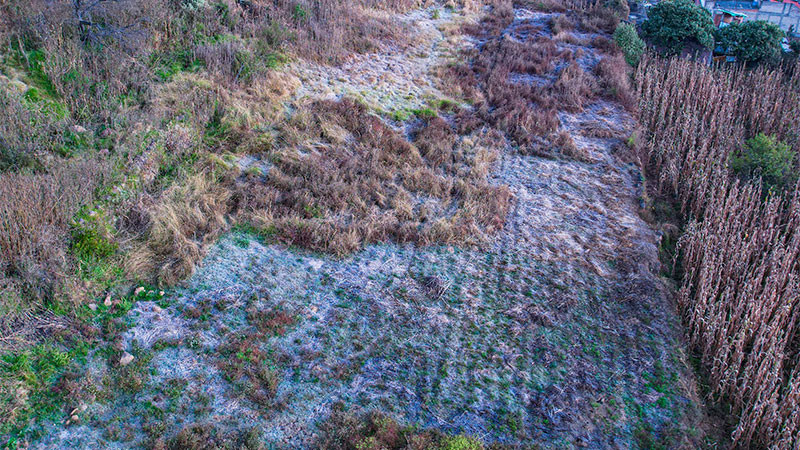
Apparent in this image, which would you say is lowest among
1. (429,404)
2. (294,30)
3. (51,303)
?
(429,404)

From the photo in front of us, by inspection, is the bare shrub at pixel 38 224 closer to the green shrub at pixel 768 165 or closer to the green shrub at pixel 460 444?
the green shrub at pixel 460 444

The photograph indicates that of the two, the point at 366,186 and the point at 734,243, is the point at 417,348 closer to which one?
the point at 366,186

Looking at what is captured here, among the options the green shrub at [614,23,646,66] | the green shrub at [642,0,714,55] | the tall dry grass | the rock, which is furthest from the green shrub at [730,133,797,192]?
the rock

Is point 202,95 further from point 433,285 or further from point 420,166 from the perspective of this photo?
point 433,285

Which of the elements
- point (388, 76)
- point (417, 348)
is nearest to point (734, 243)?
point (417, 348)

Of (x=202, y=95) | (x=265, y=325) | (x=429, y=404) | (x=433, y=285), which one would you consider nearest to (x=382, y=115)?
(x=202, y=95)

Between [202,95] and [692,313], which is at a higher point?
[202,95]

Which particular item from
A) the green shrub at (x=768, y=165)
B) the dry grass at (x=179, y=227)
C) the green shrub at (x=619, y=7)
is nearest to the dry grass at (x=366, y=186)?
the dry grass at (x=179, y=227)
